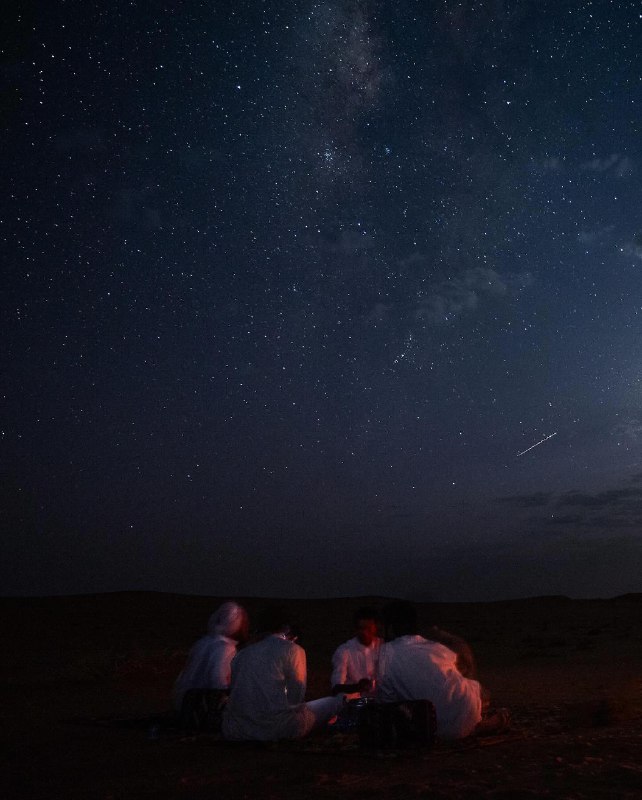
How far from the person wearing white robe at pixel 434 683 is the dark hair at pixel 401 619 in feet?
0.39

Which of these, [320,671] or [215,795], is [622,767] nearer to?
[215,795]

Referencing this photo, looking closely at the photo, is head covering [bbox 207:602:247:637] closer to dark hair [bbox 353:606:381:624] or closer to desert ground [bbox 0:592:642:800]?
desert ground [bbox 0:592:642:800]

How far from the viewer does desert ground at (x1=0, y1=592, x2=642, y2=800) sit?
5.48 metres

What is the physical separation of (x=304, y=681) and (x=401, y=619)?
4.49 feet

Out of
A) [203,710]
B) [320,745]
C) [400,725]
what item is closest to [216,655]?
[203,710]

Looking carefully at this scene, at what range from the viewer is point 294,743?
7.56 m

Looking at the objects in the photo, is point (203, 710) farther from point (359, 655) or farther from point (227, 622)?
point (359, 655)

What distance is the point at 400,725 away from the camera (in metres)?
6.96

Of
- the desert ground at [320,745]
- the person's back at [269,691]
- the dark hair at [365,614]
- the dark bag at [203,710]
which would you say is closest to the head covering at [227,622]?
the dark bag at [203,710]

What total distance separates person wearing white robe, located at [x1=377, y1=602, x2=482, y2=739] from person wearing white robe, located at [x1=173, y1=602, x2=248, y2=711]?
2.46m

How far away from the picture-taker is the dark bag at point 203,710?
8.59 m

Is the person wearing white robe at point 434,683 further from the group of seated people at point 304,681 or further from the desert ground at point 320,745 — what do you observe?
the desert ground at point 320,745

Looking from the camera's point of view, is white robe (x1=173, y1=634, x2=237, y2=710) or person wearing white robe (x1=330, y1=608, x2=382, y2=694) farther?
person wearing white robe (x1=330, y1=608, x2=382, y2=694)

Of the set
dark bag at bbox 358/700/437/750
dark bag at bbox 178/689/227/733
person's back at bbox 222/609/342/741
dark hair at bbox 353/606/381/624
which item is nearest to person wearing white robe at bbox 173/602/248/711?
dark bag at bbox 178/689/227/733
